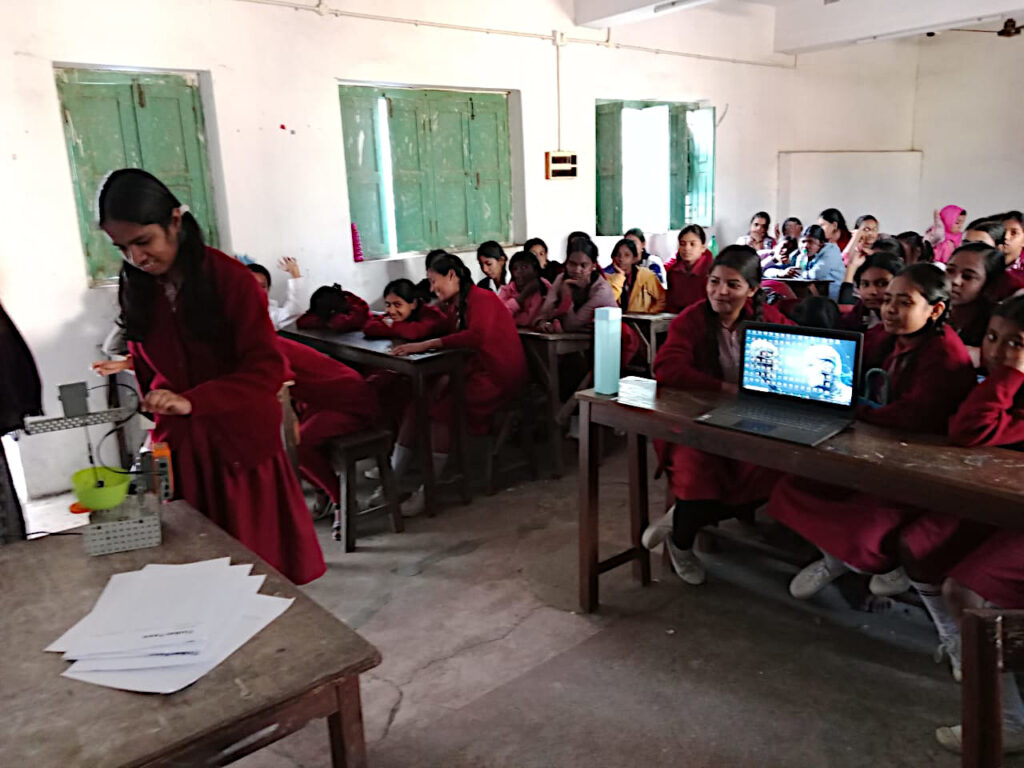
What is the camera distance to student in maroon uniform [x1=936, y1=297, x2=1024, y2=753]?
6.08 ft

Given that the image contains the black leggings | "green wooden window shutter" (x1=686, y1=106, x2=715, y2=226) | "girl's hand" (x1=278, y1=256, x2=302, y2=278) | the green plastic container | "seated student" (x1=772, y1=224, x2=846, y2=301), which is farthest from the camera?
"green wooden window shutter" (x1=686, y1=106, x2=715, y2=226)

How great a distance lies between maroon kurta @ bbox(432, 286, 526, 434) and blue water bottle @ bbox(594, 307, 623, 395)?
1.35 metres

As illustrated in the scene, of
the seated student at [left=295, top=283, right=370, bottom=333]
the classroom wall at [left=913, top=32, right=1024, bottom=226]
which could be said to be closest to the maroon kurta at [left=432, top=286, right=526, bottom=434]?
the seated student at [left=295, top=283, right=370, bottom=333]

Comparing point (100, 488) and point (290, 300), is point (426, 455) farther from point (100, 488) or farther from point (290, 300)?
point (100, 488)

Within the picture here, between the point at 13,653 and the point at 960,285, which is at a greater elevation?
the point at 960,285

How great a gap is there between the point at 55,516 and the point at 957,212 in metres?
7.65

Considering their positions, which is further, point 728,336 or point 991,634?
point 728,336

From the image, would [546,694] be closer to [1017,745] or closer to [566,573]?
[566,573]

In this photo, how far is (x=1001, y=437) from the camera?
6.16 ft

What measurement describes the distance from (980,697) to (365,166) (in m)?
4.95

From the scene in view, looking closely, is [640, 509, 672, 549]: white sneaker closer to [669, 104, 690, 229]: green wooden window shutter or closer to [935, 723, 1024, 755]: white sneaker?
[935, 723, 1024, 755]: white sneaker

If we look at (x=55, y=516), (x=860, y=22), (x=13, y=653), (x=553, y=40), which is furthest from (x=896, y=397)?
(x=860, y=22)

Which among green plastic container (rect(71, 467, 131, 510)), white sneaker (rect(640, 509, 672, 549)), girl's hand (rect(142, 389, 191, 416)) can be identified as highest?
girl's hand (rect(142, 389, 191, 416))

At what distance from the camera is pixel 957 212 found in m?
7.41
